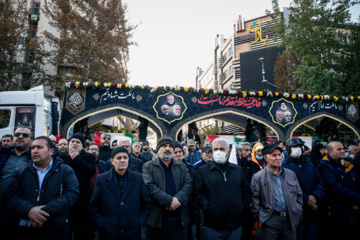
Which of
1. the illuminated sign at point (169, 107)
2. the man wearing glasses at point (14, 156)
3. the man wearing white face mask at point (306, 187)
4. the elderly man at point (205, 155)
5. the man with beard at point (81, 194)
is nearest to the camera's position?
the man wearing glasses at point (14, 156)

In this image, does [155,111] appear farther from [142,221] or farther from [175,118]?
[142,221]

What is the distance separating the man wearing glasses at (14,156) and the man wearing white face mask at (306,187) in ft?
12.9

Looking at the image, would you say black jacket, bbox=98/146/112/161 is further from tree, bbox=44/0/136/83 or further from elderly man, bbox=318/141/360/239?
tree, bbox=44/0/136/83

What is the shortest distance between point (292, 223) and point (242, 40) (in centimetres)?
2940

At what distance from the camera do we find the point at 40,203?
8.34 feet

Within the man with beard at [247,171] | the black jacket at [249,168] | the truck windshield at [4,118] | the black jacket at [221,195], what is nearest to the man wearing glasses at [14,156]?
the black jacket at [221,195]

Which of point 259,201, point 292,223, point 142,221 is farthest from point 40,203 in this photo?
point 292,223

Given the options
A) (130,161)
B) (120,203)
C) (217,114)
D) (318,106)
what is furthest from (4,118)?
(318,106)

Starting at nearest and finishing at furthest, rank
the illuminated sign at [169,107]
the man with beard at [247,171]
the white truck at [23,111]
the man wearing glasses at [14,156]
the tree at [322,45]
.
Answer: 1. the man wearing glasses at [14,156]
2. the man with beard at [247,171]
3. the white truck at [23,111]
4. the illuminated sign at [169,107]
5. the tree at [322,45]

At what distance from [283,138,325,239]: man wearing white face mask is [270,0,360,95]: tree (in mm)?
12932

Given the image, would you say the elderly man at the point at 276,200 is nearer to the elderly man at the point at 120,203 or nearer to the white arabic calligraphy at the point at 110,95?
the elderly man at the point at 120,203

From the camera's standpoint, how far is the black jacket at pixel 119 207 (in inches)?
105

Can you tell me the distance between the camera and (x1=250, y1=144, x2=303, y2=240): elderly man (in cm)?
297

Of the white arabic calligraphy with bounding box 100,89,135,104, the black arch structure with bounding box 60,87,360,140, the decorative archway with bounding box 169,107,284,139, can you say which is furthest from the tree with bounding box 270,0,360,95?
the white arabic calligraphy with bounding box 100,89,135,104
